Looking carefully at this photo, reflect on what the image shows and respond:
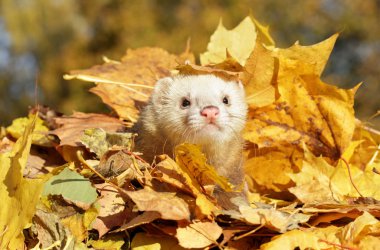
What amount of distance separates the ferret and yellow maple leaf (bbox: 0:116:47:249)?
710 millimetres

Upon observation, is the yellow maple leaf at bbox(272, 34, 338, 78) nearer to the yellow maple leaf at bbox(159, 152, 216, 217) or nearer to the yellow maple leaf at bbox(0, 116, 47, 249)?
the yellow maple leaf at bbox(159, 152, 216, 217)

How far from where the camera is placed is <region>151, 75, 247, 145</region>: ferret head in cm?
242

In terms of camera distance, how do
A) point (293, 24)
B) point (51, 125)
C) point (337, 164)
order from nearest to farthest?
point (337, 164), point (51, 125), point (293, 24)

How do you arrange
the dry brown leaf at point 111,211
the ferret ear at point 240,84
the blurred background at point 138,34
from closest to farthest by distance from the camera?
the dry brown leaf at point 111,211
the ferret ear at point 240,84
the blurred background at point 138,34

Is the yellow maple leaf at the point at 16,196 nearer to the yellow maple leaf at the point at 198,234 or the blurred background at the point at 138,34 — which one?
the yellow maple leaf at the point at 198,234

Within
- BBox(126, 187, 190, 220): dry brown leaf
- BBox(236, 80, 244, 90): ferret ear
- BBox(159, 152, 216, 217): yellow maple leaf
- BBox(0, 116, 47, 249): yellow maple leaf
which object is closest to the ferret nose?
BBox(236, 80, 244, 90): ferret ear

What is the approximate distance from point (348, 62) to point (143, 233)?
1586 centimetres

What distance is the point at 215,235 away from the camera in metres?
1.84

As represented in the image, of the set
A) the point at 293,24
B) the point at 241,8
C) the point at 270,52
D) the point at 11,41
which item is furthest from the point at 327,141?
the point at 11,41

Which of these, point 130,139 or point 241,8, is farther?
point 241,8

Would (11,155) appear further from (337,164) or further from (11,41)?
(11,41)

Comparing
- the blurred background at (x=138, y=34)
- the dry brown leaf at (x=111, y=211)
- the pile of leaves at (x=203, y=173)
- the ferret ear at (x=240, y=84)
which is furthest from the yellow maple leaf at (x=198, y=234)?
the blurred background at (x=138, y=34)

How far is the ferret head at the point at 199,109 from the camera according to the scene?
95.3 inches

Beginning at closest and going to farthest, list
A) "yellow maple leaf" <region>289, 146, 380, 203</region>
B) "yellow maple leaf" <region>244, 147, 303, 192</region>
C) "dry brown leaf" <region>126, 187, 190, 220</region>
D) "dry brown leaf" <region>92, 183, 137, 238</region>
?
"dry brown leaf" <region>126, 187, 190, 220</region>
"dry brown leaf" <region>92, 183, 137, 238</region>
"yellow maple leaf" <region>289, 146, 380, 203</region>
"yellow maple leaf" <region>244, 147, 303, 192</region>
